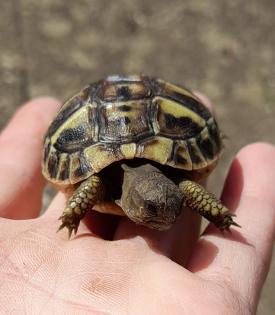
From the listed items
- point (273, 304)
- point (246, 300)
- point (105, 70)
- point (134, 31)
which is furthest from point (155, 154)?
point (134, 31)

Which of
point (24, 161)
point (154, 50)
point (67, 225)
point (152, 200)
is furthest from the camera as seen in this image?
point (154, 50)

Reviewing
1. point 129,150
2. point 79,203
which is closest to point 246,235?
point 129,150

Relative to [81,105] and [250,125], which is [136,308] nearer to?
[81,105]

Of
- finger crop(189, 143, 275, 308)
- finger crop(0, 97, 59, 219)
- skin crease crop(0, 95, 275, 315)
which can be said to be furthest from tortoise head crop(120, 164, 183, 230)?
finger crop(0, 97, 59, 219)

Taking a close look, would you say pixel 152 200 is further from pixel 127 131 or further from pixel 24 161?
pixel 24 161

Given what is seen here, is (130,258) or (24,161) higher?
(24,161)

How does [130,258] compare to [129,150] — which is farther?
[129,150]
